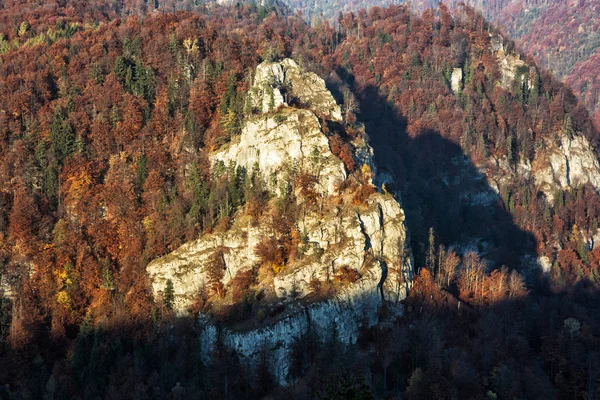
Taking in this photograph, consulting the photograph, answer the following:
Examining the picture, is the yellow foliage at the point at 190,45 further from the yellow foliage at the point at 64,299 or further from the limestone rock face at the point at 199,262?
the yellow foliage at the point at 64,299

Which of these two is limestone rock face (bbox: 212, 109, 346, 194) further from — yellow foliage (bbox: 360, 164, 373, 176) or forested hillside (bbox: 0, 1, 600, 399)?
yellow foliage (bbox: 360, 164, 373, 176)

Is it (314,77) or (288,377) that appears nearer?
(288,377)

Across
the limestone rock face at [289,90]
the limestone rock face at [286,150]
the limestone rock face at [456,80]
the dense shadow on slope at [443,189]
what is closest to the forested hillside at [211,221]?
the dense shadow on slope at [443,189]

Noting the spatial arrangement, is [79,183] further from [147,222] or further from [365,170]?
[365,170]

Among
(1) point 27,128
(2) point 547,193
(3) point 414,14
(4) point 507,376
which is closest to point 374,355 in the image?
(4) point 507,376

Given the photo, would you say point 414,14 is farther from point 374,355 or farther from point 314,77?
point 374,355

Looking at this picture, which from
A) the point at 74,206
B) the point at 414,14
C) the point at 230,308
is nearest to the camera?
the point at 230,308
